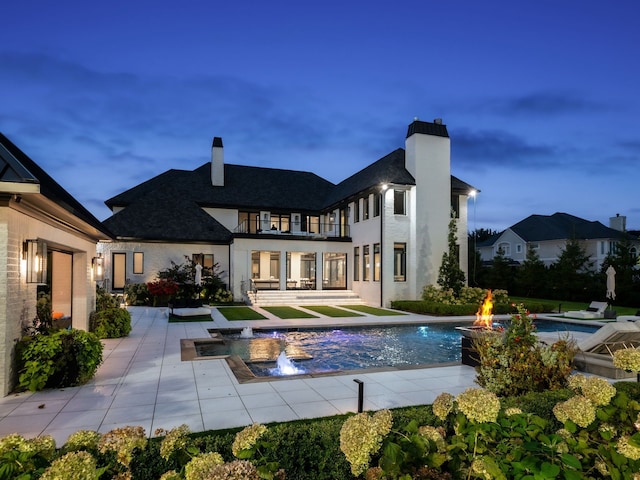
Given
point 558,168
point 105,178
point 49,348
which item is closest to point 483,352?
point 49,348

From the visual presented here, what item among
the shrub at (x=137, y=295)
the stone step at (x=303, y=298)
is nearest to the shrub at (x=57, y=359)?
the stone step at (x=303, y=298)

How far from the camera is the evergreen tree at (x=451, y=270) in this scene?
21484 mm

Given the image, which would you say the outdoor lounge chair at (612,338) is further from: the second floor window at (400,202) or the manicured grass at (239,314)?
the second floor window at (400,202)

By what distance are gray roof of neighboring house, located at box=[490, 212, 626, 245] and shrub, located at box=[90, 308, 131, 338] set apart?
3836cm

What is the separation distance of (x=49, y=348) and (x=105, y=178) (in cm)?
17398

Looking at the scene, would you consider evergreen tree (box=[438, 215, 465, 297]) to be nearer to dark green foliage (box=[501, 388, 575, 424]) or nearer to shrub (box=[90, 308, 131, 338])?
shrub (box=[90, 308, 131, 338])

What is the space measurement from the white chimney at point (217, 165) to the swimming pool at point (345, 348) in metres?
18.4

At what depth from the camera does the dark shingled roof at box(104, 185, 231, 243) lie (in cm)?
2552

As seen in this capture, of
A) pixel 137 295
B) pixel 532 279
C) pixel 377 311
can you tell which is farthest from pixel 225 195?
pixel 532 279

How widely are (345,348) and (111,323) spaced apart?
23.5ft

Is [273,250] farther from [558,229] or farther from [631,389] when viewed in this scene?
[558,229]

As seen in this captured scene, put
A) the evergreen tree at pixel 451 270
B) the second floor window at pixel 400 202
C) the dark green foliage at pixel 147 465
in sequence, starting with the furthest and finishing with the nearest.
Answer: the second floor window at pixel 400 202
the evergreen tree at pixel 451 270
the dark green foliage at pixel 147 465

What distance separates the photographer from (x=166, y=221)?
26672 mm

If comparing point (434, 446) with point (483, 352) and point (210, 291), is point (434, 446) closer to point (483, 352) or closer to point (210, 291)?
point (483, 352)
